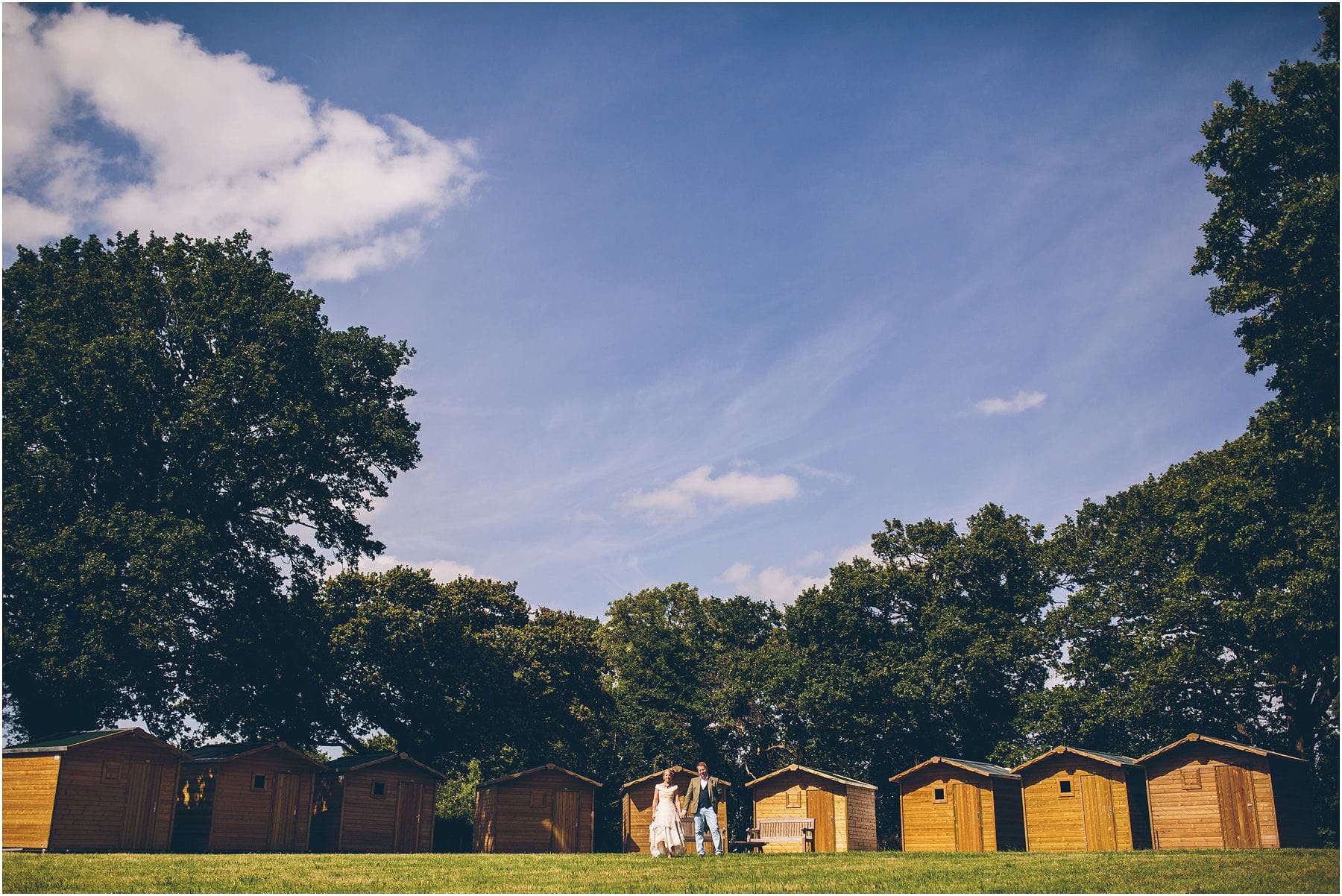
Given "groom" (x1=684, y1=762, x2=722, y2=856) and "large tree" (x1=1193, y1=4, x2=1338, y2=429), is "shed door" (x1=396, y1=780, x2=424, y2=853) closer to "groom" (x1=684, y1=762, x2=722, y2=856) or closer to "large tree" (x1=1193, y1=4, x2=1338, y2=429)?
"groom" (x1=684, y1=762, x2=722, y2=856)

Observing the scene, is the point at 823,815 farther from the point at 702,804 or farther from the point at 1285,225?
the point at 1285,225

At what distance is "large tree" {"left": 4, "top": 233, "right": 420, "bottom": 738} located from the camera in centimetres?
2977

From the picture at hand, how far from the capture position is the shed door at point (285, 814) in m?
33.1

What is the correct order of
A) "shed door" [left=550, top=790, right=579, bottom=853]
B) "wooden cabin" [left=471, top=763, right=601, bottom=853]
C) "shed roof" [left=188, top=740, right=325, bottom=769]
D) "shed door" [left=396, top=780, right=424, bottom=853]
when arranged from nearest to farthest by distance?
"shed roof" [left=188, top=740, right=325, bottom=769], "shed door" [left=396, top=780, right=424, bottom=853], "wooden cabin" [left=471, top=763, right=601, bottom=853], "shed door" [left=550, top=790, right=579, bottom=853]

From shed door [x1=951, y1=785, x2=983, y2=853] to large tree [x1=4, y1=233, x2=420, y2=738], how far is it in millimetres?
26161

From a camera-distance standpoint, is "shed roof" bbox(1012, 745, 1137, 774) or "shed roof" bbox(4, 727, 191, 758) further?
"shed roof" bbox(1012, 745, 1137, 774)

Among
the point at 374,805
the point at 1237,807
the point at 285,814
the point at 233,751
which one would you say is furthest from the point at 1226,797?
the point at 233,751

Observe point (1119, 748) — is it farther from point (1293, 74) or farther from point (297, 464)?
point (297, 464)

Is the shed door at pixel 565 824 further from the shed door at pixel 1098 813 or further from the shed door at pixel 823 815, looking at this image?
the shed door at pixel 1098 813

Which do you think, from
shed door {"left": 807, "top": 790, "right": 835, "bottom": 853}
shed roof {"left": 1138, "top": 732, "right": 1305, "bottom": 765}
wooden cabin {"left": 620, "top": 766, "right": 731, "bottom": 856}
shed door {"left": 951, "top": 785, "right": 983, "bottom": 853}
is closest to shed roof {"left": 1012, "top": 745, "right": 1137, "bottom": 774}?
shed roof {"left": 1138, "top": 732, "right": 1305, "bottom": 765}

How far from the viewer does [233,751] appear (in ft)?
109

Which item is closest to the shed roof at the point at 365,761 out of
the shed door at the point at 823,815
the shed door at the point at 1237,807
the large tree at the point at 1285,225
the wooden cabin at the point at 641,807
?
the wooden cabin at the point at 641,807

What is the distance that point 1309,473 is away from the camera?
23.6 metres

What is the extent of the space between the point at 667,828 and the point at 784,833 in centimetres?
2067
